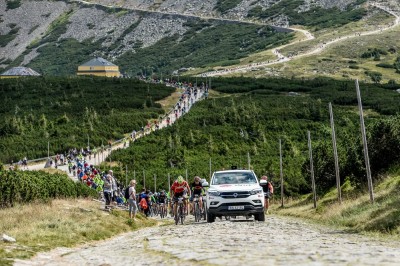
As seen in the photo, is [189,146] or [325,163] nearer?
[325,163]

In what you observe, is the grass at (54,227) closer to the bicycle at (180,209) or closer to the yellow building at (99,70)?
the bicycle at (180,209)

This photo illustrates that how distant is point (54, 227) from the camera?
67.6ft

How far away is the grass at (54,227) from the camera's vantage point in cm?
1613

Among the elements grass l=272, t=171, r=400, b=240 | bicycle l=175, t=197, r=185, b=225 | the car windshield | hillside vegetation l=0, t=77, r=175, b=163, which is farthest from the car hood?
hillside vegetation l=0, t=77, r=175, b=163

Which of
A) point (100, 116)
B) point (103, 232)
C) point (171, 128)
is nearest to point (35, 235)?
point (103, 232)

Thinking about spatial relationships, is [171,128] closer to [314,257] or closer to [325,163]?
[325,163]

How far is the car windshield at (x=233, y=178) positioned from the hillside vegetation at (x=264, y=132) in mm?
23674

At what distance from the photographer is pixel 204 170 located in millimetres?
81375

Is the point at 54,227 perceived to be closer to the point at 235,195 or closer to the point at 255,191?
the point at 235,195

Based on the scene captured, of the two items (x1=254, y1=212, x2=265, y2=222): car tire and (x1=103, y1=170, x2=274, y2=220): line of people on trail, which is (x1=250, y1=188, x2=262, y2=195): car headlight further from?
(x1=103, y1=170, x2=274, y2=220): line of people on trail

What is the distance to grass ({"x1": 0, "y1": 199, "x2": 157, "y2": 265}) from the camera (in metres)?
16.1

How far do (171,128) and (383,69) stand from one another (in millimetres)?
77077

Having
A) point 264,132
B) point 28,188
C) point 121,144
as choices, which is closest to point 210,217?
point 28,188

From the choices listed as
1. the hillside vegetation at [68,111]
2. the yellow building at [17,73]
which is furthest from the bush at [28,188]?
the yellow building at [17,73]
